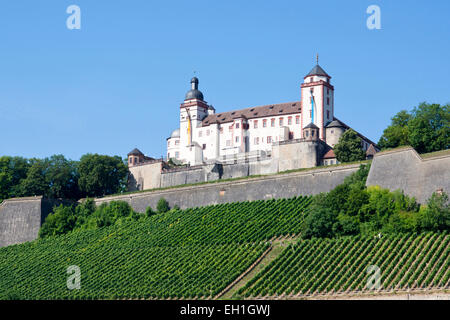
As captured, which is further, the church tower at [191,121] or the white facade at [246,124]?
the church tower at [191,121]

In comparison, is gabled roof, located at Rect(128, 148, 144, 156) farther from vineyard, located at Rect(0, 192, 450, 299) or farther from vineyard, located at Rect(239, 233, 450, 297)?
vineyard, located at Rect(239, 233, 450, 297)

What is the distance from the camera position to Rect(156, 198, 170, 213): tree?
211ft

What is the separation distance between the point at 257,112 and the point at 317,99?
27.8 ft

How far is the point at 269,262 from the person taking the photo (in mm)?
45469

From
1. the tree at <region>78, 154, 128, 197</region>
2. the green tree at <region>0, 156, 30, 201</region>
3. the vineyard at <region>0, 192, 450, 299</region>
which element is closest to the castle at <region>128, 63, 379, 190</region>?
the tree at <region>78, 154, 128, 197</region>

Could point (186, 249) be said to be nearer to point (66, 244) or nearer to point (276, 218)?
point (276, 218)

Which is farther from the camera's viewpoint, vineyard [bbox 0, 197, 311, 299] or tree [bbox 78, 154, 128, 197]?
tree [bbox 78, 154, 128, 197]

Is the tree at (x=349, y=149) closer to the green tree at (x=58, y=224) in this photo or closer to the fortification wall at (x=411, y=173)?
the fortification wall at (x=411, y=173)

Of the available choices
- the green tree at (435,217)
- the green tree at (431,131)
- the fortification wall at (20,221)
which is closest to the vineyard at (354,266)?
the green tree at (435,217)

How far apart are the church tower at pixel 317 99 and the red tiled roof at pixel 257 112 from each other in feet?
6.66

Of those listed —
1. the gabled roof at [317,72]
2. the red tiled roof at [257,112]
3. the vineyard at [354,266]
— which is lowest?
the vineyard at [354,266]

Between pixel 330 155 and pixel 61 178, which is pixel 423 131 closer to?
pixel 330 155

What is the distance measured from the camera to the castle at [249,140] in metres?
68.3
